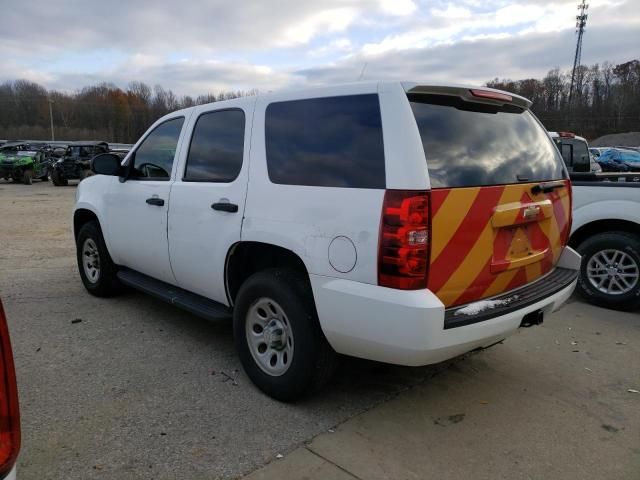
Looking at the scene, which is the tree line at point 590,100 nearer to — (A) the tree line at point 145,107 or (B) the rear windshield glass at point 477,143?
(A) the tree line at point 145,107

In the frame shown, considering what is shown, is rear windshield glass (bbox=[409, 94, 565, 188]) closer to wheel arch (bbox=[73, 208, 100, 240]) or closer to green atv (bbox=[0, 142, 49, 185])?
wheel arch (bbox=[73, 208, 100, 240])

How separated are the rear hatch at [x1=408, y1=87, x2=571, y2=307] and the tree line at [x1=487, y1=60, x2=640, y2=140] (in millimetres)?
73639

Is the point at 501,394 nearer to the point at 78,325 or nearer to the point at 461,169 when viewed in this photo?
the point at 461,169

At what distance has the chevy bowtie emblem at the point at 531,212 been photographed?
120 inches

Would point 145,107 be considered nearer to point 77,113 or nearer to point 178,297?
point 77,113

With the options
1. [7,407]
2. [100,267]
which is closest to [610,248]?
[100,267]

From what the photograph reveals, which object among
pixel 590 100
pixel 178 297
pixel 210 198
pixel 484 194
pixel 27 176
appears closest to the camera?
pixel 484 194

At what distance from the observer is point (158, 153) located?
4402 millimetres

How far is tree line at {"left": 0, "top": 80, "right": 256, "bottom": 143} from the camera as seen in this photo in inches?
3342

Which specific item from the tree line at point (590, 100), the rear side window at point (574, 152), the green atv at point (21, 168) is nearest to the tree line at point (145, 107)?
the tree line at point (590, 100)

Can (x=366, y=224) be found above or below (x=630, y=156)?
below

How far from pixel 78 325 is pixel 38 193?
1792 centimetres

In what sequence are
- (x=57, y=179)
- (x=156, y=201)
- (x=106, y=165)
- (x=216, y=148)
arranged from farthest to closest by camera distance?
(x=57, y=179), (x=106, y=165), (x=156, y=201), (x=216, y=148)

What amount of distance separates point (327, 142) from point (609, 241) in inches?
149
